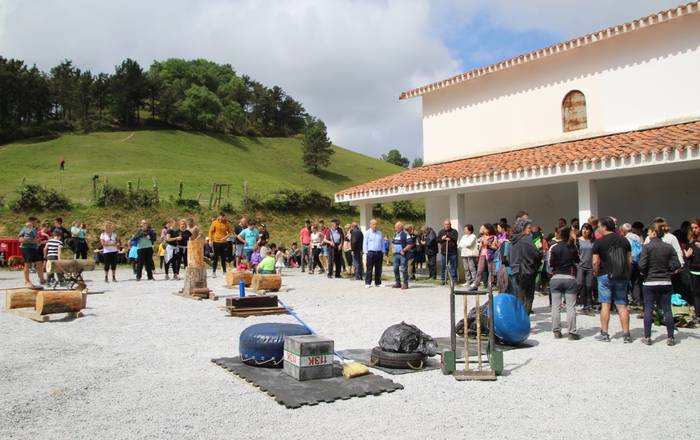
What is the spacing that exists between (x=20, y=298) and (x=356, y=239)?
831 centimetres

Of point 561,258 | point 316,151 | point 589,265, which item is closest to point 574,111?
point 589,265

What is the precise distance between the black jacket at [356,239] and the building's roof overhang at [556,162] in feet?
7.92

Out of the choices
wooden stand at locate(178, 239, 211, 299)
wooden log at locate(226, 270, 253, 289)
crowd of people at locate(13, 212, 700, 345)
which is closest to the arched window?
crowd of people at locate(13, 212, 700, 345)

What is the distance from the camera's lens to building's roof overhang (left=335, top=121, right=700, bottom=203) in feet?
38.2

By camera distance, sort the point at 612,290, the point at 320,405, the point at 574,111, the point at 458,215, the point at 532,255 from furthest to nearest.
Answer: the point at 574,111 → the point at 458,215 → the point at 532,255 → the point at 612,290 → the point at 320,405

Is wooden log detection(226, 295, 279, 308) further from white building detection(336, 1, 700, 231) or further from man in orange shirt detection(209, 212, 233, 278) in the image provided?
white building detection(336, 1, 700, 231)

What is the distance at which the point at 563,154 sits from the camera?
1420 cm

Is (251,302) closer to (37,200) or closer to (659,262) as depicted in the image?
(659,262)

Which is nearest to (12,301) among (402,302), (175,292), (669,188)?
(175,292)

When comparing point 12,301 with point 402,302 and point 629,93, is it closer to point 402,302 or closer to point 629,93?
point 402,302

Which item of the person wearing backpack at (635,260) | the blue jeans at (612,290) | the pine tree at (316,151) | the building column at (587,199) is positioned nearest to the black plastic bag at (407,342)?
the blue jeans at (612,290)

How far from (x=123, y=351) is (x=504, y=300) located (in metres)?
5.06

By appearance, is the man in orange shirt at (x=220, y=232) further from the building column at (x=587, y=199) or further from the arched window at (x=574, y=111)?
the arched window at (x=574, y=111)

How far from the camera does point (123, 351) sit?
7.17 m
